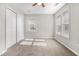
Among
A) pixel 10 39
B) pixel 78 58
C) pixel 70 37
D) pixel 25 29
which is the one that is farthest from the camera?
pixel 70 37

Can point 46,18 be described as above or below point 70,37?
above

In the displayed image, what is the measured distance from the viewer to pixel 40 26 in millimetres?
2492

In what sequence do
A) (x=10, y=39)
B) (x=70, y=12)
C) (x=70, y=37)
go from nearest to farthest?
(x=70, y=12) → (x=10, y=39) → (x=70, y=37)

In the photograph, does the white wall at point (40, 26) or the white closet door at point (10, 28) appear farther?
the white closet door at point (10, 28)

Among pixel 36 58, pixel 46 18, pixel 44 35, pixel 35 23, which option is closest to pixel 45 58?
pixel 36 58

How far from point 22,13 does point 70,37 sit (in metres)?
1.59

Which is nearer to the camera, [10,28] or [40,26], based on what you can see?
[40,26]

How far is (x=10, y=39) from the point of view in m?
2.76

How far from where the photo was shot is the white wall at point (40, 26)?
2332 millimetres

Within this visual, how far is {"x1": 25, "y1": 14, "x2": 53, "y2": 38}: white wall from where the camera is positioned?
7.65 ft

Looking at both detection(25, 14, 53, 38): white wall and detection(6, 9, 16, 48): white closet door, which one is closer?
detection(25, 14, 53, 38): white wall

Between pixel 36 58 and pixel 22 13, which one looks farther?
pixel 22 13

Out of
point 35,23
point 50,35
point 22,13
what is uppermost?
point 22,13

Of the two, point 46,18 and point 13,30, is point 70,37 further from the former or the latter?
point 13,30
